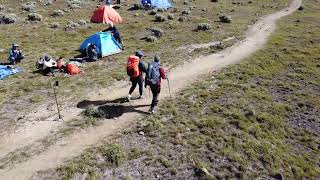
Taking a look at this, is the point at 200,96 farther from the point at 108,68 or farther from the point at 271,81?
the point at 108,68

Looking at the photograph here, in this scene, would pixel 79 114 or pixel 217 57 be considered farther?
pixel 217 57

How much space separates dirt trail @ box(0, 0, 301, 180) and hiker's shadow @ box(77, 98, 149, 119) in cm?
14

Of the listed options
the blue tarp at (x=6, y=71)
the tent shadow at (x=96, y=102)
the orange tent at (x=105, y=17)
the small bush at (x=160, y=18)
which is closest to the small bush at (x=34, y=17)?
the orange tent at (x=105, y=17)

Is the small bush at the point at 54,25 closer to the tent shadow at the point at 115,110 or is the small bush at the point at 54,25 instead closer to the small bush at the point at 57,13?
the small bush at the point at 57,13

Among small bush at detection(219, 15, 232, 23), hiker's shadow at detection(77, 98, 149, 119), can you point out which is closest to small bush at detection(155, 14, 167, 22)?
small bush at detection(219, 15, 232, 23)

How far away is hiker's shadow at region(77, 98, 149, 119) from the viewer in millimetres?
20159

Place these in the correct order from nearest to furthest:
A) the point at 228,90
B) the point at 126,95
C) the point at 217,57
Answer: the point at 126,95
the point at 228,90
the point at 217,57

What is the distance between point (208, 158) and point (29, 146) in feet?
24.9

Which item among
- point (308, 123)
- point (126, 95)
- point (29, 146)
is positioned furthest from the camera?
point (126, 95)

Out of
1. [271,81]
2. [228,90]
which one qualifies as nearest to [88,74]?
[228,90]

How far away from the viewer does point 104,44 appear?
3073 cm

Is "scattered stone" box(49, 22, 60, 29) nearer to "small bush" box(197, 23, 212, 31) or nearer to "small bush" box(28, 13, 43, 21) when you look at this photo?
"small bush" box(28, 13, 43, 21)

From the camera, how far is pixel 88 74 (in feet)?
86.7

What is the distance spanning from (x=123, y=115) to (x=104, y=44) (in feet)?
39.0
